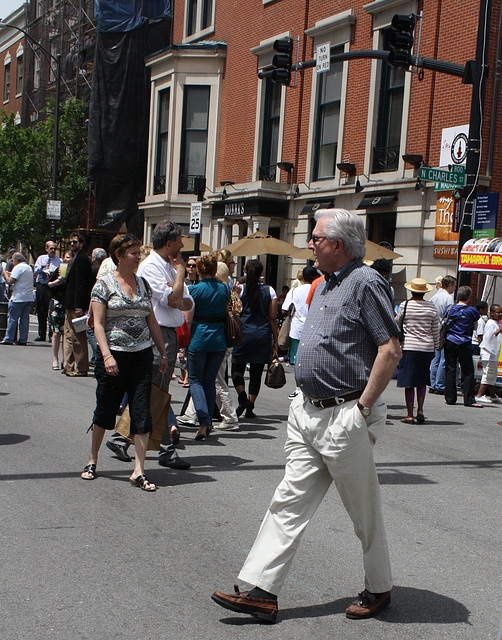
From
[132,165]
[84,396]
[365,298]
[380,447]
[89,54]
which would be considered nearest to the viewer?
[365,298]

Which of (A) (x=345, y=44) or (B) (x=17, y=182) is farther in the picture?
(B) (x=17, y=182)

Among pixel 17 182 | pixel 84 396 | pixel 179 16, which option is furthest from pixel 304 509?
pixel 17 182

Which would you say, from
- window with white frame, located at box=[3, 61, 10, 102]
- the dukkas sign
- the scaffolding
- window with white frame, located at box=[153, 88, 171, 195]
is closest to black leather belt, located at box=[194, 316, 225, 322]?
the dukkas sign

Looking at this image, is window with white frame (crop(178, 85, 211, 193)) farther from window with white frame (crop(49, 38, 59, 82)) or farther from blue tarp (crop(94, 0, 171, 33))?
window with white frame (crop(49, 38, 59, 82))

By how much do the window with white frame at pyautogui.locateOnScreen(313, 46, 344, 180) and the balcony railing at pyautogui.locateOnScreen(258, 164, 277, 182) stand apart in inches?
71.6

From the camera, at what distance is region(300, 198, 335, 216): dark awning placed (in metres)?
20.3

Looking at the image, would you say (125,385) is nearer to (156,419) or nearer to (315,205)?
(156,419)

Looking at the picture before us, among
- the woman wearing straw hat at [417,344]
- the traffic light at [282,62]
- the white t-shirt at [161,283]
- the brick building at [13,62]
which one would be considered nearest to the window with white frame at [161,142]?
the traffic light at [282,62]

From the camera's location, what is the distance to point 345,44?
65.6 ft

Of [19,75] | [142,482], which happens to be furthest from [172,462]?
[19,75]

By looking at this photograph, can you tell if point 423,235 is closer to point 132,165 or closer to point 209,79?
point 209,79

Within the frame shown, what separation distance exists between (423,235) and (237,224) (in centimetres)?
803

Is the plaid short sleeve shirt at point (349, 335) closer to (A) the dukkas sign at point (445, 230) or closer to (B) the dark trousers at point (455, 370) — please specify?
(B) the dark trousers at point (455, 370)

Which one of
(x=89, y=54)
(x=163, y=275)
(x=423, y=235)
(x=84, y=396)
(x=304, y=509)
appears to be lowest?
(x=84, y=396)
